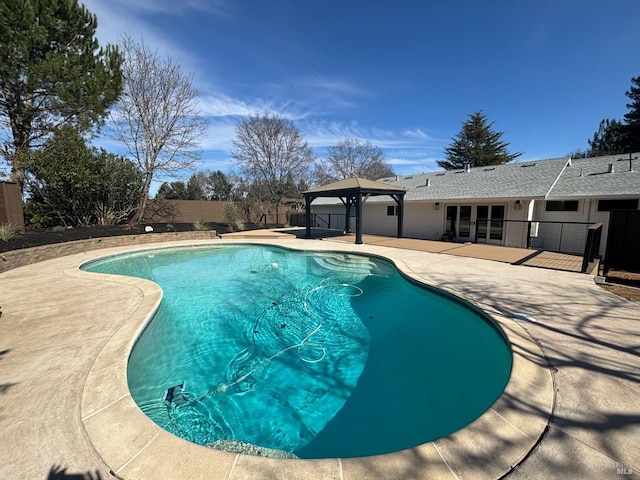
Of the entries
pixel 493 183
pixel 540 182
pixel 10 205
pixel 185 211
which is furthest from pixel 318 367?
pixel 185 211

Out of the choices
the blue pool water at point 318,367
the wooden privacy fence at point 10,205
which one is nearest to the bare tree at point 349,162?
the wooden privacy fence at point 10,205

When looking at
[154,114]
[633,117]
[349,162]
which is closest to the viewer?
[154,114]

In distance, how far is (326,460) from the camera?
1.91m

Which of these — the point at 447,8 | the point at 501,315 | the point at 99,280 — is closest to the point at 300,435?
the point at 501,315

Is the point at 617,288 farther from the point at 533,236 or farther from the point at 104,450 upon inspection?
the point at 104,450

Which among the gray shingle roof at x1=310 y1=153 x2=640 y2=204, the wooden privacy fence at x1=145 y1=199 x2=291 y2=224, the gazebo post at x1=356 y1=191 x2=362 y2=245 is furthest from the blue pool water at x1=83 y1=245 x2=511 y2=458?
the wooden privacy fence at x1=145 y1=199 x2=291 y2=224

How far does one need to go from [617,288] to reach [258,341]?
735 cm

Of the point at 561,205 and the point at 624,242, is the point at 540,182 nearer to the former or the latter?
the point at 561,205

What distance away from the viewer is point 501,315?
434 centimetres

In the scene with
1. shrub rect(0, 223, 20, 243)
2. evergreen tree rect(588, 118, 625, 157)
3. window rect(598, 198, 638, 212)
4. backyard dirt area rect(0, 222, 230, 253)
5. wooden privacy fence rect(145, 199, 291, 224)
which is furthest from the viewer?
evergreen tree rect(588, 118, 625, 157)

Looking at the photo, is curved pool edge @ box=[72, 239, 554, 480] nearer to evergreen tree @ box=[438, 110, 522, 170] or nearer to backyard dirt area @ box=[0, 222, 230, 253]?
backyard dirt area @ box=[0, 222, 230, 253]

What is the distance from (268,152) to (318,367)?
23.2 metres

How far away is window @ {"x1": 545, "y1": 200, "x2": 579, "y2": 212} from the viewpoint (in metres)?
10.6

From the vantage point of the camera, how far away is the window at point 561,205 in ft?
34.7
